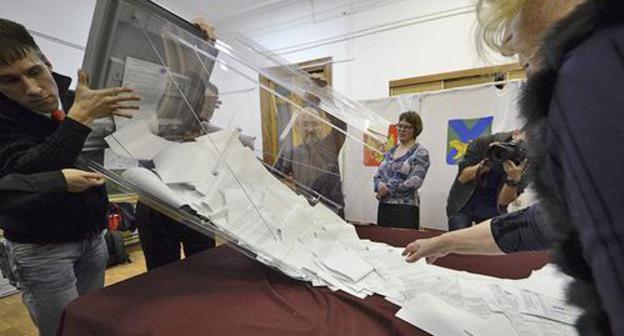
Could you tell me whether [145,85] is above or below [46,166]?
above

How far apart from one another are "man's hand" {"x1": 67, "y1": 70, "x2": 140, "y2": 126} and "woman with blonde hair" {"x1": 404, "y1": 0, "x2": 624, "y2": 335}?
2.75 feet

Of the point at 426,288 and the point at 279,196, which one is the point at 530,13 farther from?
the point at 279,196

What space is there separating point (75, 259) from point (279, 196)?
65 cm

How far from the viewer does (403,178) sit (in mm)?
1887

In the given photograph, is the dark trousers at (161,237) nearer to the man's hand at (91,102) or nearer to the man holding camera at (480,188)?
the man's hand at (91,102)

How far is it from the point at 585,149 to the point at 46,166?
3.13ft

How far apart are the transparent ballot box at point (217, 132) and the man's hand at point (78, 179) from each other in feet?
0.18

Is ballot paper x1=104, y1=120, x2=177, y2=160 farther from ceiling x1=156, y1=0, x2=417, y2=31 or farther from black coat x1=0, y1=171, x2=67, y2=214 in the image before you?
ceiling x1=156, y1=0, x2=417, y2=31

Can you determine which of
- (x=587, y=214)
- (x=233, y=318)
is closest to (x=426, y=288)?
(x=233, y=318)

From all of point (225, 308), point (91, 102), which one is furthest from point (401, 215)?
point (91, 102)

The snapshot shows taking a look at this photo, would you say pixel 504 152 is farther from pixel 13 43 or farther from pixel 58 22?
pixel 58 22

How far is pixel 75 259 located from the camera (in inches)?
34.5

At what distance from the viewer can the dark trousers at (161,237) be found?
1101mm

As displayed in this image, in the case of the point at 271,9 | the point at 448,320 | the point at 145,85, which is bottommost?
the point at 448,320
